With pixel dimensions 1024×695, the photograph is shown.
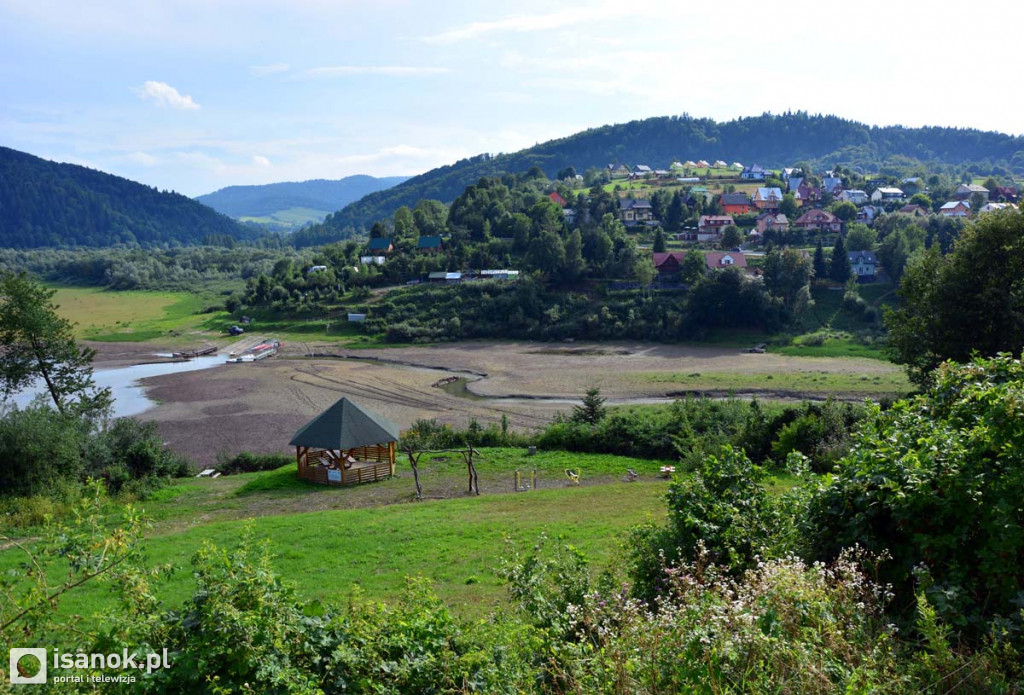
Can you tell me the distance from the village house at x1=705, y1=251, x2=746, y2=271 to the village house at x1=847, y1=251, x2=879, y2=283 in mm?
10932

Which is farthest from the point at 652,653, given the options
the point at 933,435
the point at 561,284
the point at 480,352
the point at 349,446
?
the point at 561,284

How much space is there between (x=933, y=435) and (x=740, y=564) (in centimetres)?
212

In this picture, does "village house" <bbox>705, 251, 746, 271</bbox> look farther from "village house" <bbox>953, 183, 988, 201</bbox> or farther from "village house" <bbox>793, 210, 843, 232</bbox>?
"village house" <bbox>953, 183, 988, 201</bbox>

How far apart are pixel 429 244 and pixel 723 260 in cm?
3965

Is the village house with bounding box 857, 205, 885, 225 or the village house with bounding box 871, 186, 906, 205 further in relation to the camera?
the village house with bounding box 871, 186, 906, 205

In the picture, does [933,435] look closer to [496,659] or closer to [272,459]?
[496,659]

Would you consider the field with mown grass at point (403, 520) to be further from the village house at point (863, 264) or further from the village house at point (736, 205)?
the village house at point (736, 205)

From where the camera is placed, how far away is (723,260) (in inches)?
2739

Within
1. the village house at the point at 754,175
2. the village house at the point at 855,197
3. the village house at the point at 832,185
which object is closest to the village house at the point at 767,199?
the village house at the point at 855,197

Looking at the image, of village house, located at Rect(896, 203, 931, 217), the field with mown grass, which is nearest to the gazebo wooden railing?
the field with mown grass

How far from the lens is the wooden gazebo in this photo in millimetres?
22156

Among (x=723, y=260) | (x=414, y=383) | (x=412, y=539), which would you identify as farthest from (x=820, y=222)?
(x=412, y=539)

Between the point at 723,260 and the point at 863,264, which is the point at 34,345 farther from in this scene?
the point at 863,264

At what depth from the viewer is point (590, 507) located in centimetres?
1733
